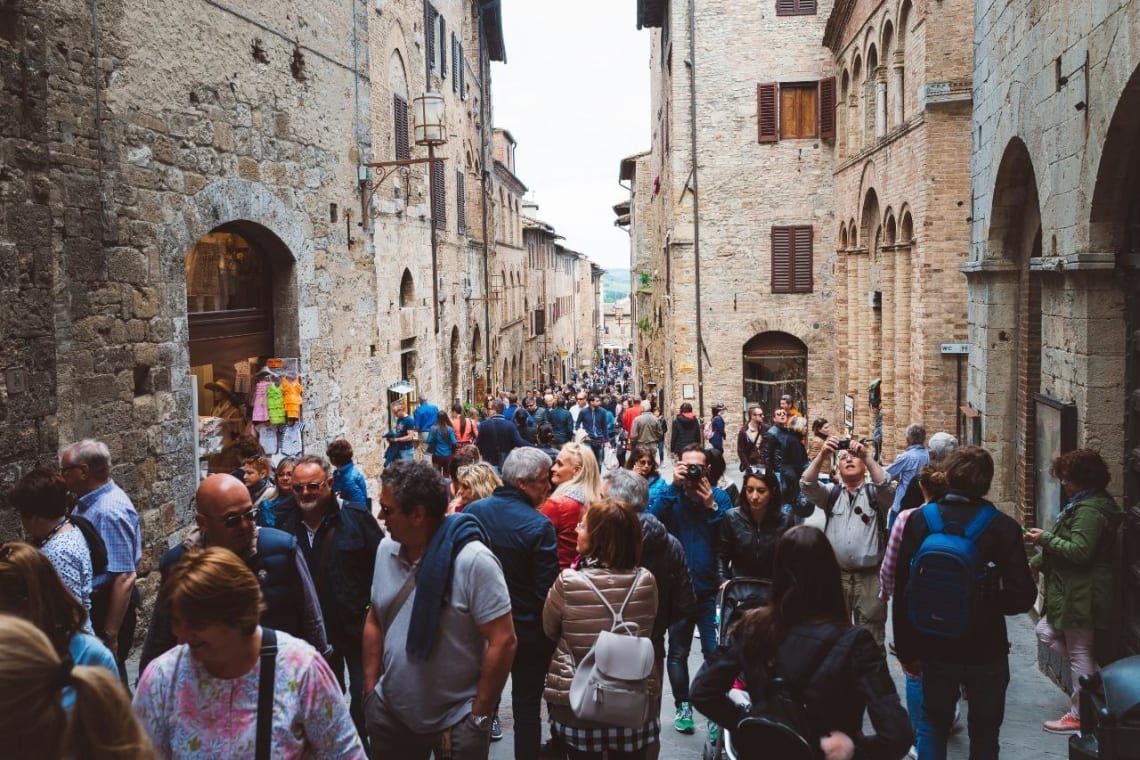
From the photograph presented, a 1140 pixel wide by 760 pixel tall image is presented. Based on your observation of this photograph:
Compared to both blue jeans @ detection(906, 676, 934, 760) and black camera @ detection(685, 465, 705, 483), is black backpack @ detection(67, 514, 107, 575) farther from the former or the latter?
blue jeans @ detection(906, 676, 934, 760)

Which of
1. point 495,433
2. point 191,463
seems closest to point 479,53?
point 495,433

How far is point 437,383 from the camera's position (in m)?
22.8

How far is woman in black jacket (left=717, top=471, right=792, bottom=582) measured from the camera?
5918mm

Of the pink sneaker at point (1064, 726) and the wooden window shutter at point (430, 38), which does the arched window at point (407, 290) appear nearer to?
the wooden window shutter at point (430, 38)

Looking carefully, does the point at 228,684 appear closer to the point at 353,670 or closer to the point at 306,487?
the point at 306,487

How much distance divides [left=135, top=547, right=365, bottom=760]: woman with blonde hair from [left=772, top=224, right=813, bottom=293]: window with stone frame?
75.6ft

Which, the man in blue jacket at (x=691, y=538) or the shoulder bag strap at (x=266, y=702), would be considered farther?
the man in blue jacket at (x=691, y=538)

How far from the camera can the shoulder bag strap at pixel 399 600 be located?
424 centimetres

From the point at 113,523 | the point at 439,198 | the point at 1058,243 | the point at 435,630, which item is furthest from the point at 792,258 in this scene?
the point at 435,630

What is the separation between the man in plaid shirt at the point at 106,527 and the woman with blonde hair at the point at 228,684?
287 cm

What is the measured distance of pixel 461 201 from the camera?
26.6 m

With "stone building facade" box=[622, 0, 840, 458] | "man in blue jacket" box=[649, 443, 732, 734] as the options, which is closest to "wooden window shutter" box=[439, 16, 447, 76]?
"stone building facade" box=[622, 0, 840, 458]

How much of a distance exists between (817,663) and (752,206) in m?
22.6

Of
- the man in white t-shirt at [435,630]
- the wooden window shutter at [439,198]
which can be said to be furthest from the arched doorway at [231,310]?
the wooden window shutter at [439,198]
